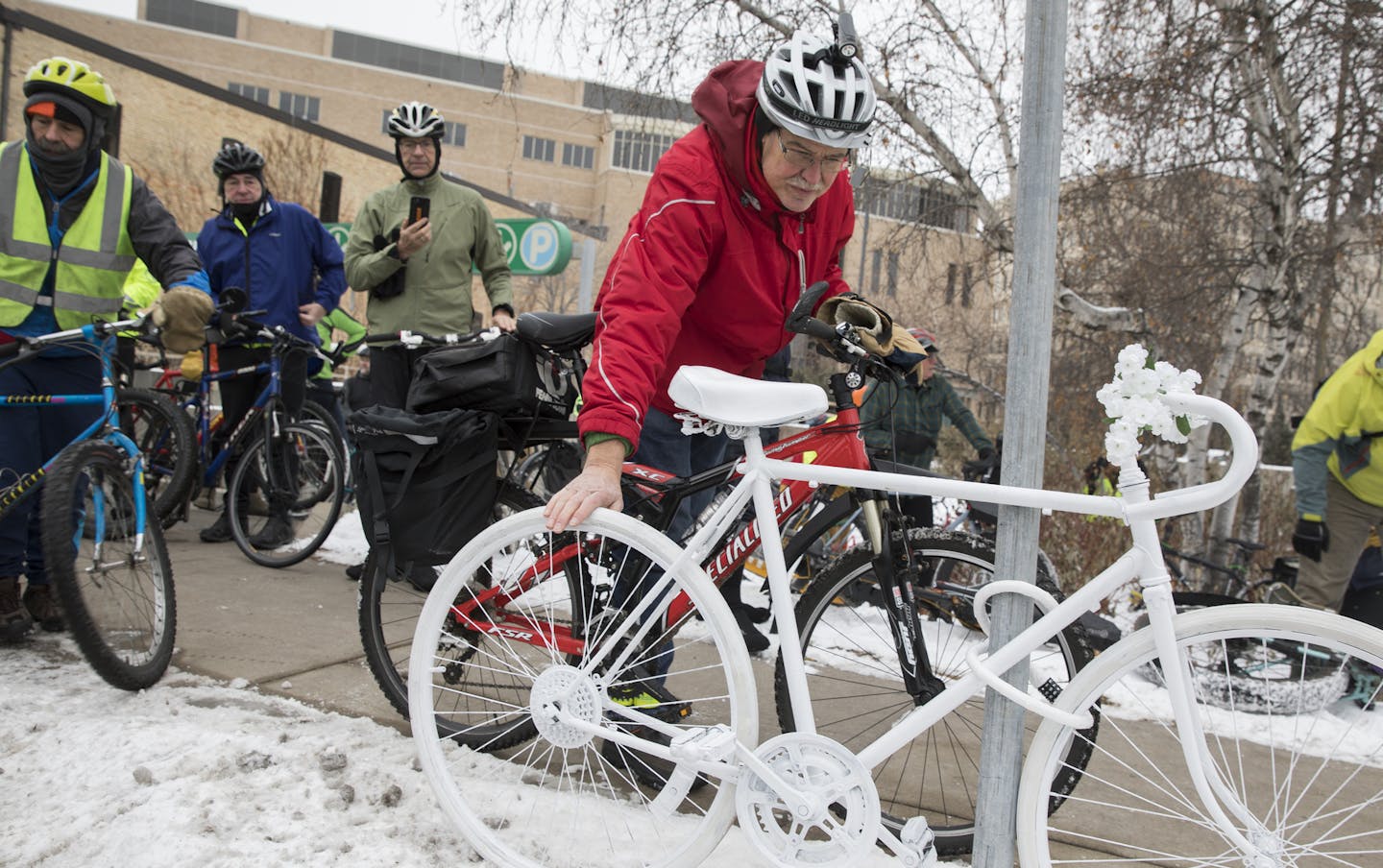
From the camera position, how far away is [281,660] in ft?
11.3

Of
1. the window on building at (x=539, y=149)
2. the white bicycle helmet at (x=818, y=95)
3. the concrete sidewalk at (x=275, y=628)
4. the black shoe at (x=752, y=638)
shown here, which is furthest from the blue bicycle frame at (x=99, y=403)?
the window on building at (x=539, y=149)

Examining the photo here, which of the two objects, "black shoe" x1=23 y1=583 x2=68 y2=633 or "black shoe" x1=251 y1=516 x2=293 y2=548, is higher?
"black shoe" x1=251 y1=516 x2=293 y2=548

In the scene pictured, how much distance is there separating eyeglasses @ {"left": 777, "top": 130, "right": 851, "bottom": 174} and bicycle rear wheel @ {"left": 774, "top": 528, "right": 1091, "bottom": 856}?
93 centimetres

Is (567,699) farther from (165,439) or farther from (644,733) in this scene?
(165,439)

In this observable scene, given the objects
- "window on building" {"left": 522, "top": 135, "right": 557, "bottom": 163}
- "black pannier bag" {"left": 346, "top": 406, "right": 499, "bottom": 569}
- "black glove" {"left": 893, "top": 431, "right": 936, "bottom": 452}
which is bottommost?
"black pannier bag" {"left": 346, "top": 406, "right": 499, "bottom": 569}

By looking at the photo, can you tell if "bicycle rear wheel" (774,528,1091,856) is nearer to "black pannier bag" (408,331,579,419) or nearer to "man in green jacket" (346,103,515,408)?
"black pannier bag" (408,331,579,419)

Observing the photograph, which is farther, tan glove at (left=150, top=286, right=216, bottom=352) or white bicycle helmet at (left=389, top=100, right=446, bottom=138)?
white bicycle helmet at (left=389, top=100, right=446, bottom=138)

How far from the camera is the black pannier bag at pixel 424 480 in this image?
2.62 meters

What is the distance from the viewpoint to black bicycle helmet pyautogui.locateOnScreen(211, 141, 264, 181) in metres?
5.15

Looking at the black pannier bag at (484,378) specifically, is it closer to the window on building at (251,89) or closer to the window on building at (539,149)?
the window on building at (539,149)

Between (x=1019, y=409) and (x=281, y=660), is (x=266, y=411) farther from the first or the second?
(x=1019, y=409)

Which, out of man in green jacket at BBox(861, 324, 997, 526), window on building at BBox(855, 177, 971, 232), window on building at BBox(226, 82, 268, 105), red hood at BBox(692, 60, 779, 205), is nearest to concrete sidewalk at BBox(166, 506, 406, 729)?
red hood at BBox(692, 60, 779, 205)

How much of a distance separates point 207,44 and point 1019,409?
62.1 metres

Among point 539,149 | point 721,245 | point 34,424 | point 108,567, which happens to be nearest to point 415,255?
point 34,424
